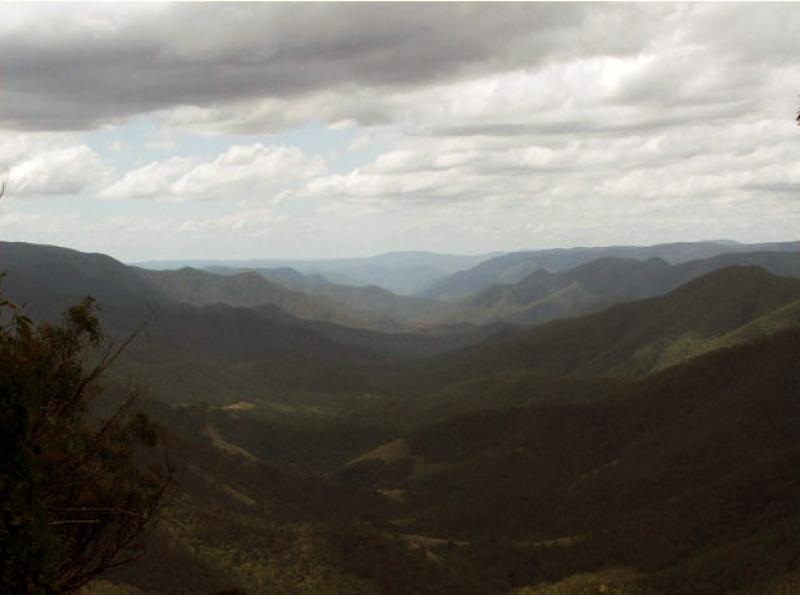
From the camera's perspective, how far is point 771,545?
136 meters

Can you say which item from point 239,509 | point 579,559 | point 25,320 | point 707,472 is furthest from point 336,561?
point 25,320

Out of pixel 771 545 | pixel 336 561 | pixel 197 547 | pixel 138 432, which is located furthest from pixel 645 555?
pixel 138 432

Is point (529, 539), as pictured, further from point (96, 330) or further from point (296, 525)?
point (96, 330)

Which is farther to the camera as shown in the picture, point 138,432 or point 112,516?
point 138,432

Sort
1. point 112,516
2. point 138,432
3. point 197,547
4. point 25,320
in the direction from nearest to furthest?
1. point 25,320
2. point 112,516
3. point 138,432
4. point 197,547

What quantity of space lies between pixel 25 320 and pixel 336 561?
4807 inches

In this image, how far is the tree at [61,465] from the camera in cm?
2575

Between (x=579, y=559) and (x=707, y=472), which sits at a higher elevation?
(x=707, y=472)

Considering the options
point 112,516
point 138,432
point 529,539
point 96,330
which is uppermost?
point 96,330

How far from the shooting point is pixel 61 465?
31031 mm

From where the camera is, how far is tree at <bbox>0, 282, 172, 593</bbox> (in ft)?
84.5

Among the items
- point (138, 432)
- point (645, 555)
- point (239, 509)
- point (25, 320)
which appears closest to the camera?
point (25, 320)

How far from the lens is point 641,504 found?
182m

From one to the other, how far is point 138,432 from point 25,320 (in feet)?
37.1
